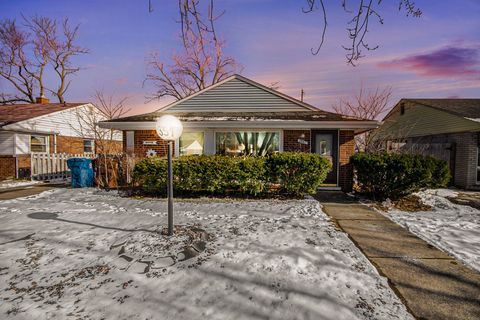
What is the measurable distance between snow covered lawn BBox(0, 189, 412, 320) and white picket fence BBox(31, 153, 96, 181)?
8.24m

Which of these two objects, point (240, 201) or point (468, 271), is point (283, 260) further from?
point (240, 201)

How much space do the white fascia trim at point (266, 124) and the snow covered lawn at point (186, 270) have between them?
15.8 ft

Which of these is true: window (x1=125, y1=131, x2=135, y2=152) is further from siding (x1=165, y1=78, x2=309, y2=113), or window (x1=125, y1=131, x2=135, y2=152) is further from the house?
siding (x1=165, y1=78, x2=309, y2=113)

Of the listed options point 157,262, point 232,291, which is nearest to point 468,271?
point 232,291

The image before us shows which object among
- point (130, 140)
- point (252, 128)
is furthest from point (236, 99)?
point (130, 140)

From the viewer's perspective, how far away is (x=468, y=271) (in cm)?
335

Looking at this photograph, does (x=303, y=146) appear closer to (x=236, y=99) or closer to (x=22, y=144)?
(x=236, y=99)

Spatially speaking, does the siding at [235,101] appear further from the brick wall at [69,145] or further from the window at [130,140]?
the brick wall at [69,145]

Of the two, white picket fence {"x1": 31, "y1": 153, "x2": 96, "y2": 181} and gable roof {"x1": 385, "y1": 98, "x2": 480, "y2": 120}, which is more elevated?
gable roof {"x1": 385, "y1": 98, "x2": 480, "y2": 120}

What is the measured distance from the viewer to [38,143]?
15.0m

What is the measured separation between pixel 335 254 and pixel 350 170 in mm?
6749

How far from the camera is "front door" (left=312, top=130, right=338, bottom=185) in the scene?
A: 9.99 metres

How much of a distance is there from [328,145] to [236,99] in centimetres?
517

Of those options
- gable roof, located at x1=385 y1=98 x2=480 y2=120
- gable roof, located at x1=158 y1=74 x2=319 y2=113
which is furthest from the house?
gable roof, located at x1=385 y1=98 x2=480 y2=120
